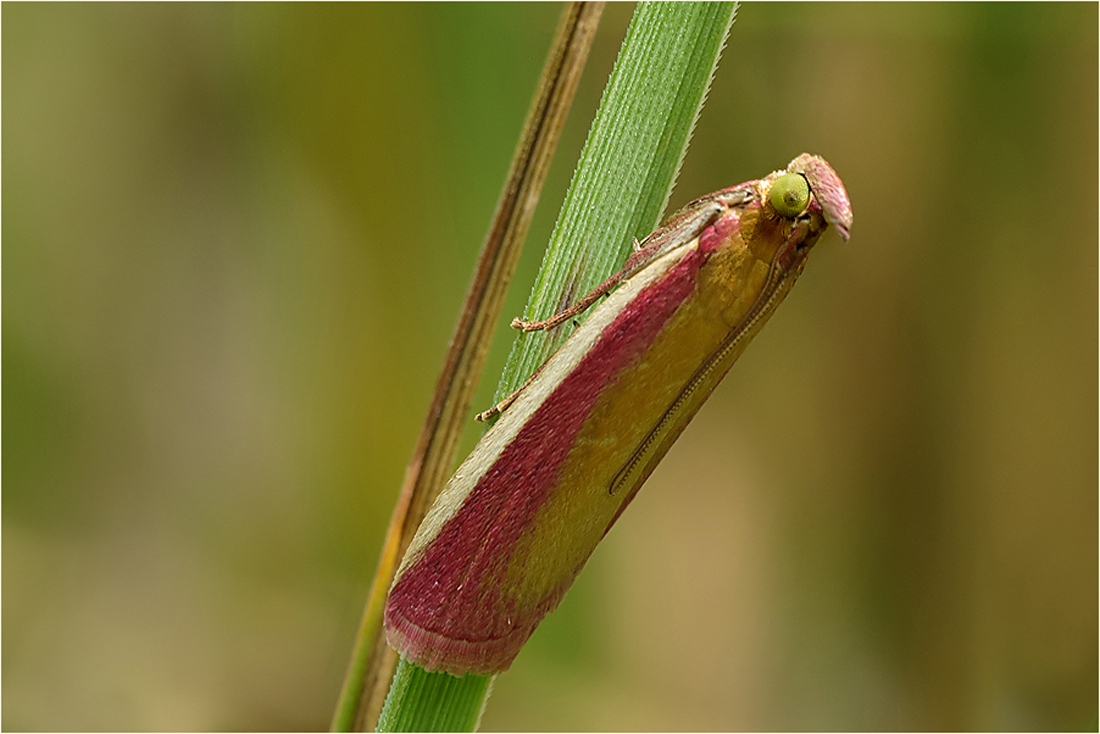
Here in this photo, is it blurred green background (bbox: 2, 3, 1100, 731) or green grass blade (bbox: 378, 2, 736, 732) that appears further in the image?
blurred green background (bbox: 2, 3, 1100, 731)

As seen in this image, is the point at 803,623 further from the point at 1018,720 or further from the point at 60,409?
the point at 60,409

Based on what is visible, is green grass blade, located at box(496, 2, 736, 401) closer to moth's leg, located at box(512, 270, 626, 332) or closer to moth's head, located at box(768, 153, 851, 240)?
moth's leg, located at box(512, 270, 626, 332)

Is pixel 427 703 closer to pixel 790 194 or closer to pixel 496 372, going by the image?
pixel 790 194

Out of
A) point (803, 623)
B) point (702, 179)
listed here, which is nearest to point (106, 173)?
point (702, 179)

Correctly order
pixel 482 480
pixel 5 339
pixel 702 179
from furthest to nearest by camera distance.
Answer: pixel 702 179 → pixel 5 339 → pixel 482 480

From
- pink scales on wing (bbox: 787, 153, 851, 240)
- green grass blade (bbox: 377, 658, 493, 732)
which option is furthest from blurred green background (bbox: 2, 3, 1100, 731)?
green grass blade (bbox: 377, 658, 493, 732)

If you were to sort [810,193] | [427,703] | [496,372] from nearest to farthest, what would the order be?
[427,703] < [810,193] < [496,372]

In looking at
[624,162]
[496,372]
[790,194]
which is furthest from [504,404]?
[496,372]

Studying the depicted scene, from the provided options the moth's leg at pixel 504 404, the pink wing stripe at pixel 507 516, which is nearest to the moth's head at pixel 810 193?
the pink wing stripe at pixel 507 516
